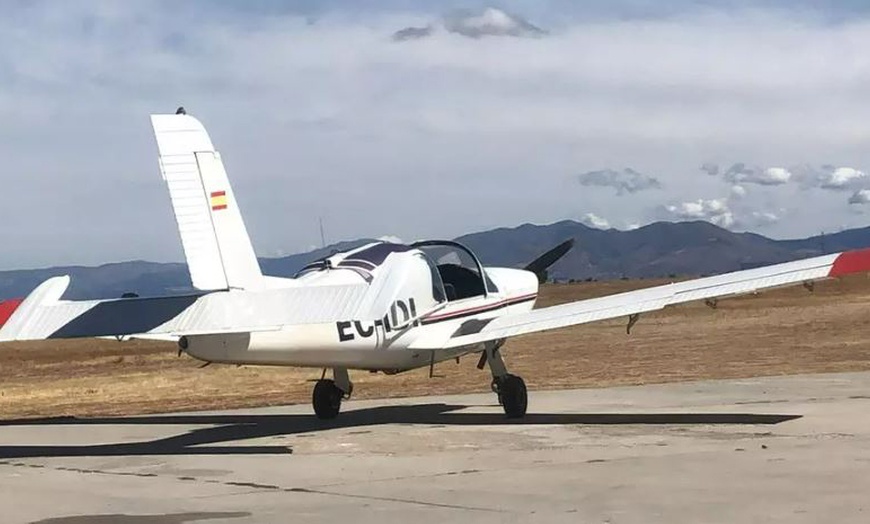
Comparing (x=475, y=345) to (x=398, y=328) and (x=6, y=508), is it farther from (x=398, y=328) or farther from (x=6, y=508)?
(x=6, y=508)

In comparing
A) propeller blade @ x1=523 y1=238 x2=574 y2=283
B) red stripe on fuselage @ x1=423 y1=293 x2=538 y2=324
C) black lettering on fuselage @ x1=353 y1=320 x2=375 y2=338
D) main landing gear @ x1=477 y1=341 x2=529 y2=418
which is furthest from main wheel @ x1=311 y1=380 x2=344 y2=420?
propeller blade @ x1=523 y1=238 x2=574 y2=283

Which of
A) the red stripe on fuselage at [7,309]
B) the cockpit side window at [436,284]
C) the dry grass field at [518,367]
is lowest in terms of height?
the dry grass field at [518,367]

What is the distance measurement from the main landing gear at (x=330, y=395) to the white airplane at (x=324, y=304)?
0.07 feet

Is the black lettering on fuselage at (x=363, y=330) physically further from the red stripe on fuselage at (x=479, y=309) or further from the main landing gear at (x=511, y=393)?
the main landing gear at (x=511, y=393)

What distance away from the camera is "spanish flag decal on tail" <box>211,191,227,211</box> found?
16672 mm

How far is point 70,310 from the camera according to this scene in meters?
14.1

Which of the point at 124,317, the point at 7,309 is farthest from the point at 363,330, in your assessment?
the point at 7,309

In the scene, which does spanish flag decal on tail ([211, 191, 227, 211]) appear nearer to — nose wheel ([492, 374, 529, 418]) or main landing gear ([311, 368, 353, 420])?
main landing gear ([311, 368, 353, 420])

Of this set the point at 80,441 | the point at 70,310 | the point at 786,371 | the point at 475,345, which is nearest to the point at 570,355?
the point at 786,371

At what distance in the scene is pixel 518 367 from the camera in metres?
31.7

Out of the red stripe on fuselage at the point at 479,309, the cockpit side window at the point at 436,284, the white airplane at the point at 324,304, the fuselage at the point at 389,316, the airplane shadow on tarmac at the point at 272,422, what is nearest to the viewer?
the white airplane at the point at 324,304

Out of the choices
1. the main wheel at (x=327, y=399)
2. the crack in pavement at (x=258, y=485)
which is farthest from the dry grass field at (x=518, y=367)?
the crack in pavement at (x=258, y=485)

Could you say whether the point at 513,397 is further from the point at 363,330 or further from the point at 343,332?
the point at 343,332

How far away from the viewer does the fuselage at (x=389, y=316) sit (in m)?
15.6
